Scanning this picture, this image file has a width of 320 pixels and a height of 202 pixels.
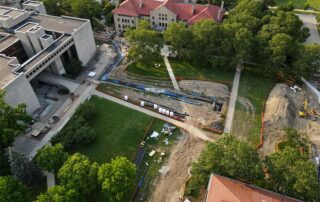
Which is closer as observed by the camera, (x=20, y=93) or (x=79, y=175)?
(x=79, y=175)

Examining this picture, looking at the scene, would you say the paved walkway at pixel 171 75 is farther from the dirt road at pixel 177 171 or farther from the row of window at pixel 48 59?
the row of window at pixel 48 59

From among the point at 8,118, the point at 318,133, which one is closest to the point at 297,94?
the point at 318,133

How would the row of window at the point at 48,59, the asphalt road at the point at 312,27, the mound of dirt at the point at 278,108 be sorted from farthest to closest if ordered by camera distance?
1. the asphalt road at the point at 312,27
2. the row of window at the point at 48,59
3. the mound of dirt at the point at 278,108

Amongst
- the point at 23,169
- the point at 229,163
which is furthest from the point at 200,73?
the point at 23,169

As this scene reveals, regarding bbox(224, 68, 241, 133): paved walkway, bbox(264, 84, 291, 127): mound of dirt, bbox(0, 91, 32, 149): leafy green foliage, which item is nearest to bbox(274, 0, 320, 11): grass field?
bbox(224, 68, 241, 133): paved walkway

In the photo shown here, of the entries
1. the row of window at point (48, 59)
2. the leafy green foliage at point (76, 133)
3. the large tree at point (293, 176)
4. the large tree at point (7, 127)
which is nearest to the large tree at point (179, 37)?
the row of window at point (48, 59)

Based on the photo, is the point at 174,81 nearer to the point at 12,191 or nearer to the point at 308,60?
the point at 308,60
